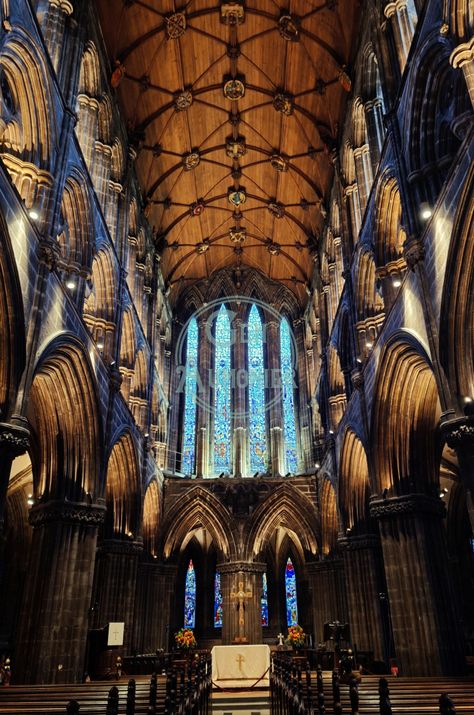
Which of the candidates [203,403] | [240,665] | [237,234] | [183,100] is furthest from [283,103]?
[240,665]

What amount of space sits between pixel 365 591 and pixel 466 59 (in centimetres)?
1513

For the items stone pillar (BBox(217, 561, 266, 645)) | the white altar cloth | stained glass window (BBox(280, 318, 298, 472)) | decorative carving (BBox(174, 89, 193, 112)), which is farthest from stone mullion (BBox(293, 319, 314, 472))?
decorative carving (BBox(174, 89, 193, 112))

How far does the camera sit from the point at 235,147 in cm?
2495

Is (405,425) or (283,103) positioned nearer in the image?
(405,425)

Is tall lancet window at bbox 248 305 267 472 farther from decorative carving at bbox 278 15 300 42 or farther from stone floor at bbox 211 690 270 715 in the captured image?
decorative carving at bbox 278 15 300 42

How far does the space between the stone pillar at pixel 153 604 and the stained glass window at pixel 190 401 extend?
16.6ft

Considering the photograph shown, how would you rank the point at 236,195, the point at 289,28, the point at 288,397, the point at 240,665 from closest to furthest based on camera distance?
the point at 240,665, the point at 289,28, the point at 236,195, the point at 288,397

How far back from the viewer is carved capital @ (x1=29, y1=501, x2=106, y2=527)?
45.4 feet

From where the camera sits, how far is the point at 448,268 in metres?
9.99

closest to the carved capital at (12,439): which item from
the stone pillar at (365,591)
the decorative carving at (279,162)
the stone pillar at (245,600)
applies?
the stone pillar at (365,591)

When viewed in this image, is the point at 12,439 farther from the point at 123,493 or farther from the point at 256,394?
the point at 256,394

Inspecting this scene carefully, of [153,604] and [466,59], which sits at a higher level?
[466,59]

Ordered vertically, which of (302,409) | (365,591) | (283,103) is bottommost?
(365,591)

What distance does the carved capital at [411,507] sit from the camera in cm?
1373
